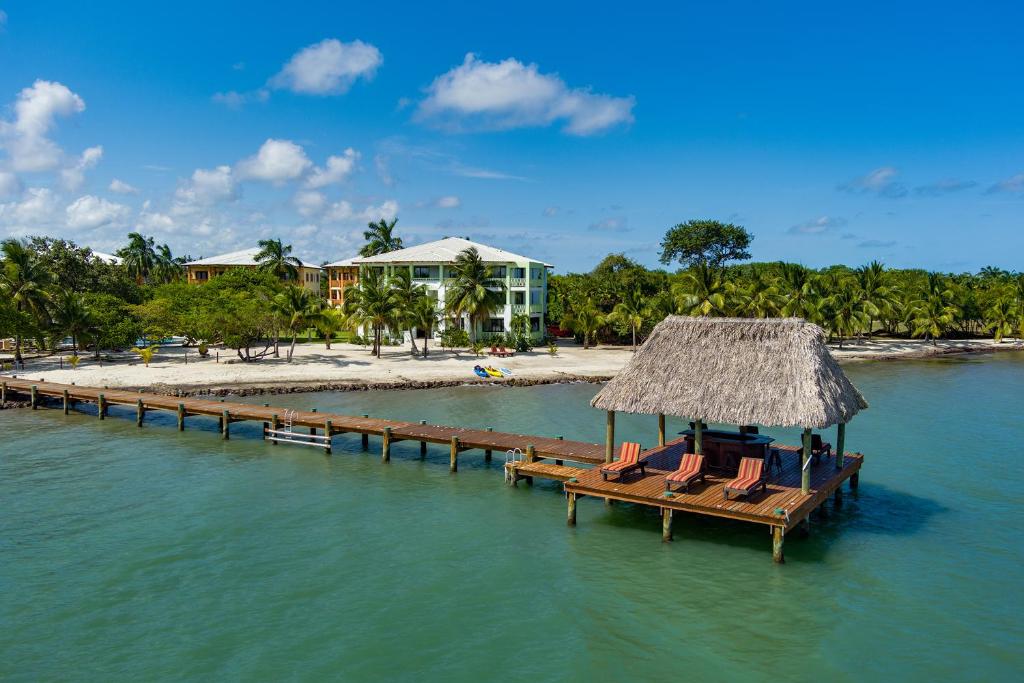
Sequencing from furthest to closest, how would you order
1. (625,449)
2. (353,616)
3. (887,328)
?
(887,328) < (625,449) < (353,616)

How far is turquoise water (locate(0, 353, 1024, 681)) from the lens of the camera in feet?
49.1

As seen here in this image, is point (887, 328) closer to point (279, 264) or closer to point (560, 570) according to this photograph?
point (279, 264)

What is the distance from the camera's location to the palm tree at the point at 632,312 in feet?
223

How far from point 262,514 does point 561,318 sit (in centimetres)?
5307

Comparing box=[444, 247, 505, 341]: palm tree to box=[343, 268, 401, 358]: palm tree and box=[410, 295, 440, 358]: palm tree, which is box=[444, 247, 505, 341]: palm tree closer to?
box=[410, 295, 440, 358]: palm tree

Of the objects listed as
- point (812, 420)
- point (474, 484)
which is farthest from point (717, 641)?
point (474, 484)

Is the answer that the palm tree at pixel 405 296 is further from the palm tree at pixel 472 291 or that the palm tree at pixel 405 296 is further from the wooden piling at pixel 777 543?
the wooden piling at pixel 777 543

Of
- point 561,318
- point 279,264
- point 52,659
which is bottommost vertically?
point 52,659

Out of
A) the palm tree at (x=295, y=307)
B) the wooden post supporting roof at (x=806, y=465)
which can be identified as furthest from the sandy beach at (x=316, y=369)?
the wooden post supporting roof at (x=806, y=465)

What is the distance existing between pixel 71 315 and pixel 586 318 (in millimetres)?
42782

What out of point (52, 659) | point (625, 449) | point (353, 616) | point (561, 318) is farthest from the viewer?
point (561, 318)

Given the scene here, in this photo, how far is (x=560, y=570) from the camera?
749 inches

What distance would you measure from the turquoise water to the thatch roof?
376 cm

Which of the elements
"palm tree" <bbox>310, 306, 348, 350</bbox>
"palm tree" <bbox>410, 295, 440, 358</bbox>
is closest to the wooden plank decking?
"palm tree" <bbox>410, 295, 440, 358</bbox>
